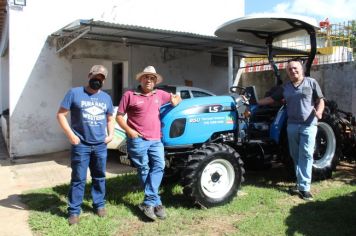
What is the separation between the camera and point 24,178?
793 cm

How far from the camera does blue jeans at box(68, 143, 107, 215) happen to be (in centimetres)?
496

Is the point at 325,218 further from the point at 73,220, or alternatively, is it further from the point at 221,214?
the point at 73,220

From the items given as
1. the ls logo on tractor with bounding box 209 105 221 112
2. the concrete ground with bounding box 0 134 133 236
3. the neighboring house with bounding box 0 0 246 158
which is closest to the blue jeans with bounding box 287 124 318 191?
the ls logo on tractor with bounding box 209 105 221 112

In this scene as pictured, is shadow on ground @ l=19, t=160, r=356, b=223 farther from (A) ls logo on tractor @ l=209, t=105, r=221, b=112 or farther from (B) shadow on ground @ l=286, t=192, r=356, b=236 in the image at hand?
(A) ls logo on tractor @ l=209, t=105, r=221, b=112

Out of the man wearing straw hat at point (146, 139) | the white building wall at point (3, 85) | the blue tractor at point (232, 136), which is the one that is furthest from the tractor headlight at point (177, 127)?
the white building wall at point (3, 85)

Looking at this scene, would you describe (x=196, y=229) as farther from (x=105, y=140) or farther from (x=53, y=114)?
(x=53, y=114)

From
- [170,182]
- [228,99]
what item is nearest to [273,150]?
[228,99]

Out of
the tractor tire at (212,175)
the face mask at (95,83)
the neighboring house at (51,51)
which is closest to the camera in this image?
the face mask at (95,83)

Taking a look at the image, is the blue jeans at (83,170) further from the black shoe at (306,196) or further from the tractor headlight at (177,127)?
the black shoe at (306,196)

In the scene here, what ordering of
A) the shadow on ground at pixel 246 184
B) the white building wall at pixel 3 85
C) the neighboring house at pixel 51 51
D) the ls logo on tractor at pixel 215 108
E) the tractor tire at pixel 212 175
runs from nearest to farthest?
the shadow on ground at pixel 246 184 < the tractor tire at pixel 212 175 < the ls logo on tractor at pixel 215 108 < the neighboring house at pixel 51 51 < the white building wall at pixel 3 85

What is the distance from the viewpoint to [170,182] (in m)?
6.46

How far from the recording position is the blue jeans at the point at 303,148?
5.81 metres

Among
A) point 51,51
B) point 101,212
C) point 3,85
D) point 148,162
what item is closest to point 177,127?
point 148,162

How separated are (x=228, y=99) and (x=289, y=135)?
40.8 inches
